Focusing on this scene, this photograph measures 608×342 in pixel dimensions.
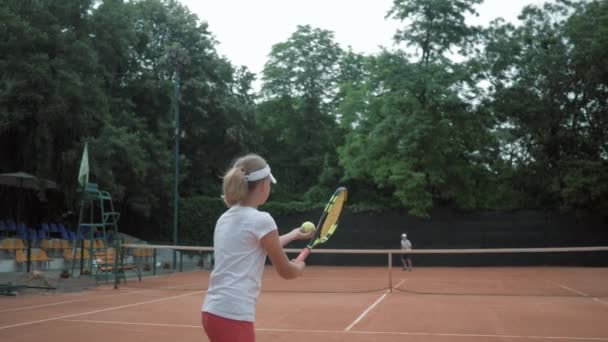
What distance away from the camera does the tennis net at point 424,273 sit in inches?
607

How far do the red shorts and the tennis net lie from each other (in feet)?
19.2

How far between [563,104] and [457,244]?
28.1 ft

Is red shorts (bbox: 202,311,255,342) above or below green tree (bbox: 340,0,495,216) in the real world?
below

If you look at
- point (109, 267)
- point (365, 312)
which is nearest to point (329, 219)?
point (365, 312)

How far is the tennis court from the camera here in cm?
807

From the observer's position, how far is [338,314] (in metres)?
10.2

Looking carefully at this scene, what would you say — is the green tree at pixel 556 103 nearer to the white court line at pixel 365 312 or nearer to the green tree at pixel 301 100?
the green tree at pixel 301 100

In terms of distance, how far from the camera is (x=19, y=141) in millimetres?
24000

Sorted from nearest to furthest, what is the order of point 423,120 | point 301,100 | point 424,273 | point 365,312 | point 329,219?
point 329,219 → point 365,312 → point 424,273 → point 423,120 → point 301,100

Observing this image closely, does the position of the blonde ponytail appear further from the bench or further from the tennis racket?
the bench

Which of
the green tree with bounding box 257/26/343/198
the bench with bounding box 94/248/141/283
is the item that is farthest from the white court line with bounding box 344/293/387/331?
the green tree with bounding box 257/26/343/198

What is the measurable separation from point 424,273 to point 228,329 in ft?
69.4

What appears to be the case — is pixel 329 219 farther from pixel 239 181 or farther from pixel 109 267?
pixel 109 267


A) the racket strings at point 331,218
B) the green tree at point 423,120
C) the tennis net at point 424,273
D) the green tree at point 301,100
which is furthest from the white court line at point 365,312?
the green tree at point 301,100
